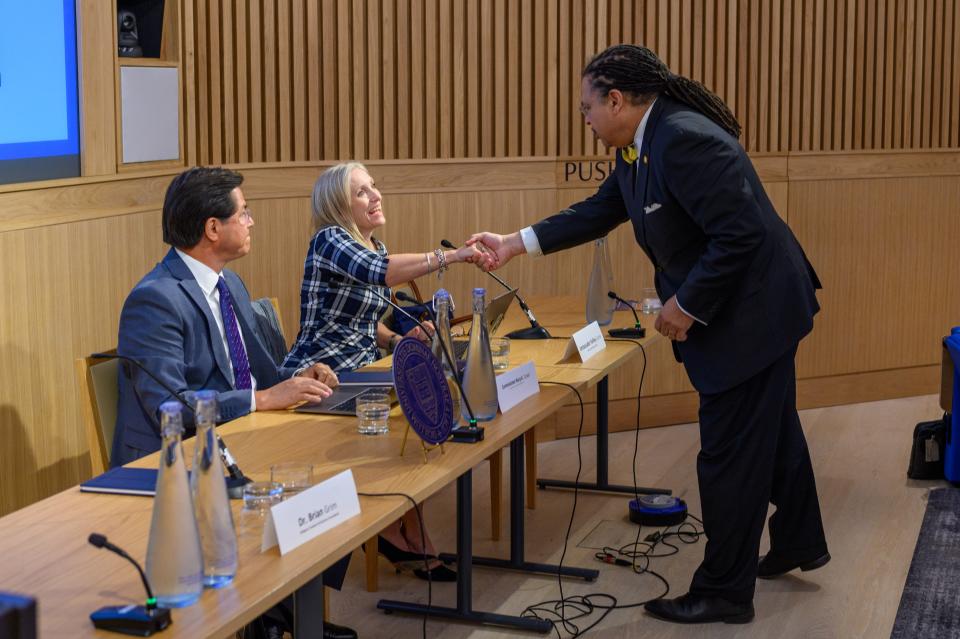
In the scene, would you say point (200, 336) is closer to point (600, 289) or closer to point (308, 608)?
point (308, 608)

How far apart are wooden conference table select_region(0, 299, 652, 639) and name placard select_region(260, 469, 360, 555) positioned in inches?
0.8

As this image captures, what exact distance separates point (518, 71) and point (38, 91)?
8.41ft

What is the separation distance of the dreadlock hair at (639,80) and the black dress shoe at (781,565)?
4.73 ft

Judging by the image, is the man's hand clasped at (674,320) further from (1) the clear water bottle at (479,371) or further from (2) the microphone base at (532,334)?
(2) the microphone base at (532,334)

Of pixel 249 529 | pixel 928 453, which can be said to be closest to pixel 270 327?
pixel 249 529

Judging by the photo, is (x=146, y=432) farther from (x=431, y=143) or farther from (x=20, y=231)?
(x=431, y=143)

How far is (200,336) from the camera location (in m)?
3.30

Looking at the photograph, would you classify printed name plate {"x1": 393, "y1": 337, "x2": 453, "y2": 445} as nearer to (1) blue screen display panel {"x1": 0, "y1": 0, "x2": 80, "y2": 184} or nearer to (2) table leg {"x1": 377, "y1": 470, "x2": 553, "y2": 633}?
(2) table leg {"x1": 377, "y1": 470, "x2": 553, "y2": 633}

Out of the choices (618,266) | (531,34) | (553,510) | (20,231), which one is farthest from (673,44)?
(20,231)

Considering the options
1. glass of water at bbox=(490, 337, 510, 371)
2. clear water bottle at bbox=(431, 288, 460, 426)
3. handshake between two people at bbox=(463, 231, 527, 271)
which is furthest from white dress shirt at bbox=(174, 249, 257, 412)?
handshake between two people at bbox=(463, 231, 527, 271)

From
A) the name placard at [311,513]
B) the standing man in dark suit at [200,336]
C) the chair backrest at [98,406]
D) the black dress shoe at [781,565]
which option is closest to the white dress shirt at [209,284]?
the standing man in dark suit at [200,336]

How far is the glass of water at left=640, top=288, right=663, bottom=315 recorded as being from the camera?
4719 millimetres

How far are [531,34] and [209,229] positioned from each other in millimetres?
2950

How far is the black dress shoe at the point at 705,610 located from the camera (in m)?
3.67
